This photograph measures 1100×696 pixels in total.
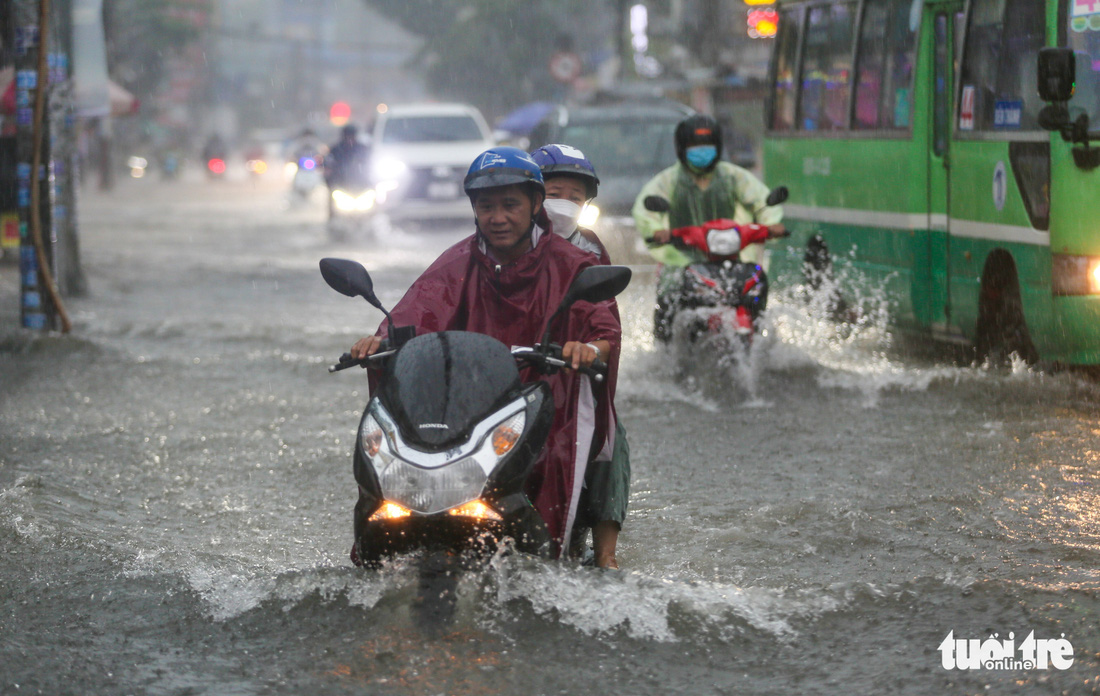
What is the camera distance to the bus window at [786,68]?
1291 centimetres

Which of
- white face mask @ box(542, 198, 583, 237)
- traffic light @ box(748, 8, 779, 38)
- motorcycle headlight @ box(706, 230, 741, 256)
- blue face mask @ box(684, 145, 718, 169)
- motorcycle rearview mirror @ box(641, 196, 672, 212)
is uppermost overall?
traffic light @ box(748, 8, 779, 38)

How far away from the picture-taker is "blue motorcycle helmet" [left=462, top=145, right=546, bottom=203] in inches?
177

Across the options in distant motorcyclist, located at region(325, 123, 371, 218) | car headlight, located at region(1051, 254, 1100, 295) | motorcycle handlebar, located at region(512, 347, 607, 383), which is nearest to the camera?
motorcycle handlebar, located at region(512, 347, 607, 383)

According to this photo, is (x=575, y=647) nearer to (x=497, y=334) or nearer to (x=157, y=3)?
(x=497, y=334)

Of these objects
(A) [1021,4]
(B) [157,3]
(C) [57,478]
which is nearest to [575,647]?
(C) [57,478]

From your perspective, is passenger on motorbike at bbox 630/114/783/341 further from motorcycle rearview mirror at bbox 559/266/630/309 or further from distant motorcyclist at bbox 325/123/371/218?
distant motorcyclist at bbox 325/123/371/218

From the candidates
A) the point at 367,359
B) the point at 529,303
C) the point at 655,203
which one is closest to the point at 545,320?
the point at 529,303

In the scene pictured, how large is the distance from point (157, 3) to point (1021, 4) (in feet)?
207

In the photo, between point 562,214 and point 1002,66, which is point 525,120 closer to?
point 1002,66

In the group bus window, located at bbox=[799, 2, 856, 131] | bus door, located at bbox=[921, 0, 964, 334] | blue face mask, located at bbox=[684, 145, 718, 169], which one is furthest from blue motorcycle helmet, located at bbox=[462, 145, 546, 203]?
bus window, located at bbox=[799, 2, 856, 131]

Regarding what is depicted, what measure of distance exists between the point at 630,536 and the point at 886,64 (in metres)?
6.07

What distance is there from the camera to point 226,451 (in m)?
7.78

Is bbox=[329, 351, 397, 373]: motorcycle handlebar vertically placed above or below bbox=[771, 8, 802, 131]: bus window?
below

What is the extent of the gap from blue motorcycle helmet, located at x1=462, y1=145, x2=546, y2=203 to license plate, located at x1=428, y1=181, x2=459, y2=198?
18083mm
